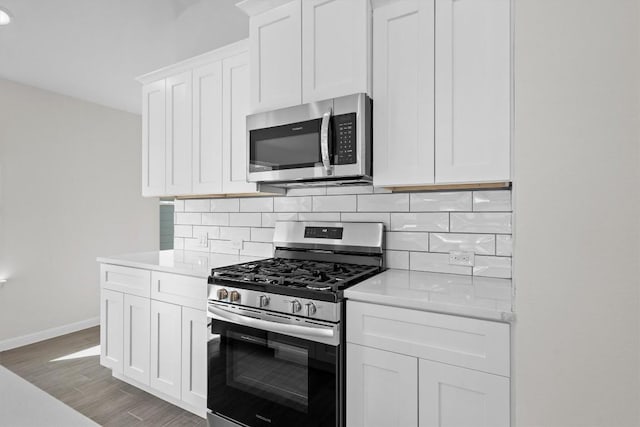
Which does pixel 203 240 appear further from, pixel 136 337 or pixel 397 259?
pixel 397 259

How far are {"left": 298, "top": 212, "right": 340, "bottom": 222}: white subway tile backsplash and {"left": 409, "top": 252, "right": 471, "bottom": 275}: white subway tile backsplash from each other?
535mm

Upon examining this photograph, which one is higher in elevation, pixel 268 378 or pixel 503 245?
pixel 503 245

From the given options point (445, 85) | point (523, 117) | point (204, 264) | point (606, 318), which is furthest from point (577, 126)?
point (204, 264)

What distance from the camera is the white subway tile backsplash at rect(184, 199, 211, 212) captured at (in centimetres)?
293

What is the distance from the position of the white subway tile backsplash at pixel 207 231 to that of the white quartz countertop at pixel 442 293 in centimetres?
153

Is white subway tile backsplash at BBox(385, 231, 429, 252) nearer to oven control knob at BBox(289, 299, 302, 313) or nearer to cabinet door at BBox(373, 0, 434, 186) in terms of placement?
cabinet door at BBox(373, 0, 434, 186)

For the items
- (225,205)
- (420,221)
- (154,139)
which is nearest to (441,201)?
(420,221)

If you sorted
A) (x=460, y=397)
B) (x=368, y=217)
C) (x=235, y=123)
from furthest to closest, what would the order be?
(x=235, y=123), (x=368, y=217), (x=460, y=397)

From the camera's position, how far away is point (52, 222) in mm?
3750

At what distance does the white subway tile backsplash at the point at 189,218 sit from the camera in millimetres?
2984

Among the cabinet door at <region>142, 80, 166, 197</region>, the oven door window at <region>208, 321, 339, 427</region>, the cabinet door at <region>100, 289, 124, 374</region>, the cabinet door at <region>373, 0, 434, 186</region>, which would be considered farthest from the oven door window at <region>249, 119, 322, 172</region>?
the cabinet door at <region>100, 289, 124, 374</region>

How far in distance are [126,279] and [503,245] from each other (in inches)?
95.2

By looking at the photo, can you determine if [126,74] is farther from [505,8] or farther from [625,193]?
[625,193]

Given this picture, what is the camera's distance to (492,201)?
1.80 metres
